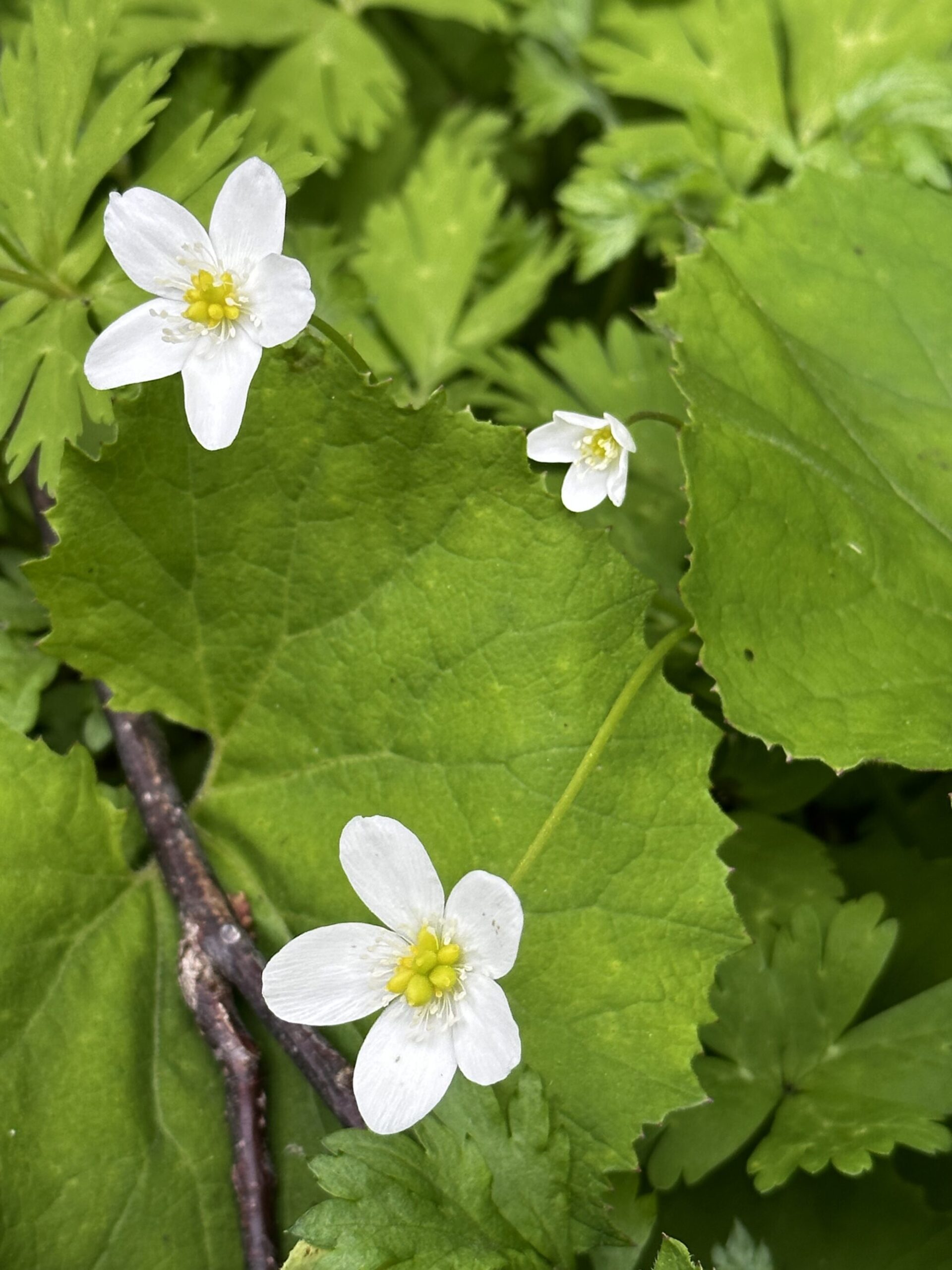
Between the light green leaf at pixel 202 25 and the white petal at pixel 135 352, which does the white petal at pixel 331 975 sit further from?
the light green leaf at pixel 202 25

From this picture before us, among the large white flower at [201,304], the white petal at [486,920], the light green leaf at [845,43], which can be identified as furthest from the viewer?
the light green leaf at [845,43]

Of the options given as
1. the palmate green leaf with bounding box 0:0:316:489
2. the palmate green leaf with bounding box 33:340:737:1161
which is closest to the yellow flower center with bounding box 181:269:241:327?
the palmate green leaf with bounding box 33:340:737:1161

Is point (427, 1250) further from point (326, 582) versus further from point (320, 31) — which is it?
point (320, 31)

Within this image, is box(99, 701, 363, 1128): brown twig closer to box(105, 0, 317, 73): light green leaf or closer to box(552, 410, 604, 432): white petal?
box(552, 410, 604, 432): white petal

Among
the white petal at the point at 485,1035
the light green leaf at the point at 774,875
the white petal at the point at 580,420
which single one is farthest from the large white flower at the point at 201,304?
the light green leaf at the point at 774,875

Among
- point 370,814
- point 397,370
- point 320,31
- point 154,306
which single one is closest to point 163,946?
point 370,814

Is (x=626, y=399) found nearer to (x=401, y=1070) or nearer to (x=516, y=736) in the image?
(x=516, y=736)

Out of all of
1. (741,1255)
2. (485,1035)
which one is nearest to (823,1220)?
(741,1255)
